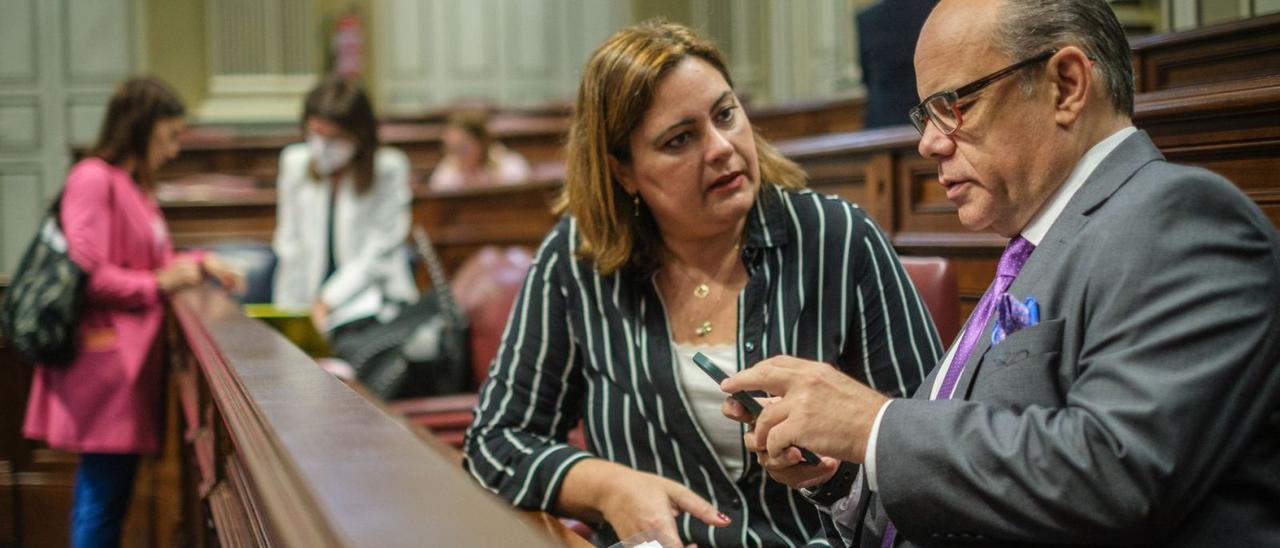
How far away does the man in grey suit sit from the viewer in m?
0.85

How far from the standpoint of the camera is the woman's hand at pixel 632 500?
1462 mm

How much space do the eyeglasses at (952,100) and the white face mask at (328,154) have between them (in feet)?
12.0

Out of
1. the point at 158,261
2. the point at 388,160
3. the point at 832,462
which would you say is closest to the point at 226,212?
the point at 388,160

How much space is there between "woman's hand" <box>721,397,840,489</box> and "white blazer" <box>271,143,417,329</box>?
3.19 m

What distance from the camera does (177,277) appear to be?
3.36m

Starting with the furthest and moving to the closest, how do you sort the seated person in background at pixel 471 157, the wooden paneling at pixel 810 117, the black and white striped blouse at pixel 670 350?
1. the wooden paneling at pixel 810 117
2. the seated person in background at pixel 471 157
3. the black and white striped blouse at pixel 670 350

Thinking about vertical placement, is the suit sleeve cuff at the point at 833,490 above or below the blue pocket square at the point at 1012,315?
below

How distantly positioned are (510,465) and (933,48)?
35.9 inches

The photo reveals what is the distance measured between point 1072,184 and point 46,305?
2817 millimetres

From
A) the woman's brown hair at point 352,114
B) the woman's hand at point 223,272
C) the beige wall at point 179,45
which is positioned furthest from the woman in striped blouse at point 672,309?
the beige wall at point 179,45

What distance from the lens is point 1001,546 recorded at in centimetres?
95

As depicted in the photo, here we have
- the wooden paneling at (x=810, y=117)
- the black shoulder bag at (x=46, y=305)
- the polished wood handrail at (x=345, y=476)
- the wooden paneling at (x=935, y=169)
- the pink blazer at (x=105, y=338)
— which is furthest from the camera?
the wooden paneling at (x=810, y=117)

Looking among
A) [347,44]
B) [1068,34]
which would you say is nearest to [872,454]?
[1068,34]

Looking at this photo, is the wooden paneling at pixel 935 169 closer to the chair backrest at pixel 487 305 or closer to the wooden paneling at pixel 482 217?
the chair backrest at pixel 487 305
